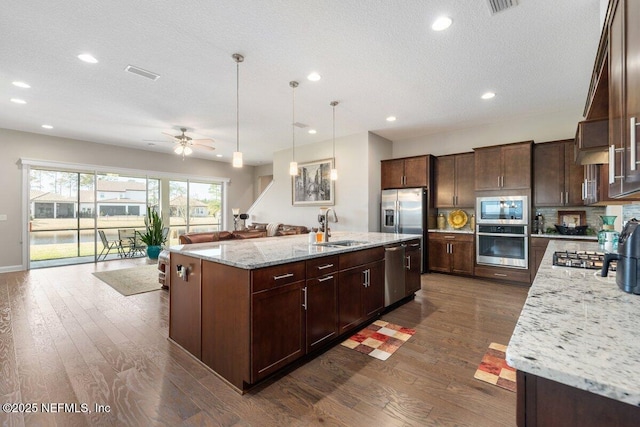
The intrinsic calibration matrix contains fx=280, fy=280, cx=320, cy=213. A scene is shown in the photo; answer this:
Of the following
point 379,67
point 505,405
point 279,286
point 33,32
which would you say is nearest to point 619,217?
point 505,405

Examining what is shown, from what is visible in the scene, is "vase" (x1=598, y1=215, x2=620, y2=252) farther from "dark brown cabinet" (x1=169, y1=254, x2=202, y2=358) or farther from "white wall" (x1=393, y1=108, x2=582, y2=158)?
"dark brown cabinet" (x1=169, y1=254, x2=202, y2=358)

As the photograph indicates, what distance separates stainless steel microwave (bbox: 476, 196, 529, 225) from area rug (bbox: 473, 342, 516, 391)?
2913mm

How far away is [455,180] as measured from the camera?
18.2 ft

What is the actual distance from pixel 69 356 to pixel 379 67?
415cm

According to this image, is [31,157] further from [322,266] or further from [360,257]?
[360,257]

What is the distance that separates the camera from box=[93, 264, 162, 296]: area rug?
4455 mm

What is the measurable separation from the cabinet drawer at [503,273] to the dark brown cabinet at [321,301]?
360 cm

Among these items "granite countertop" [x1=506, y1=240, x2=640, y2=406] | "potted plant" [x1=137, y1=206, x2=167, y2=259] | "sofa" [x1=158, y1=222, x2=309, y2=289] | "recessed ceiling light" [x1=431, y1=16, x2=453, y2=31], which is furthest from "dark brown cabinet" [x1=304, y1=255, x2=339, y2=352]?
"potted plant" [x1=137, y1=206, x2=167, y2=259]

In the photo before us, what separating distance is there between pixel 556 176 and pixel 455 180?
1.53 m

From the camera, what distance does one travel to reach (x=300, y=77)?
3.48 metres

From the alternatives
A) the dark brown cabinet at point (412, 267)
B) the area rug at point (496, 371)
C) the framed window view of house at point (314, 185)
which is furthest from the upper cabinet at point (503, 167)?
the area rug at point (496, 371)

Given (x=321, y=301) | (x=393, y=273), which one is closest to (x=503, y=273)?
(x=393, y=273)

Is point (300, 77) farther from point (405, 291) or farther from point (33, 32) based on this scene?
point (405, 291)

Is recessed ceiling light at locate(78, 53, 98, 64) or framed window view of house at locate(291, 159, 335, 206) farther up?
recessed ceiling light at locate(78, 53, 98, 64)
